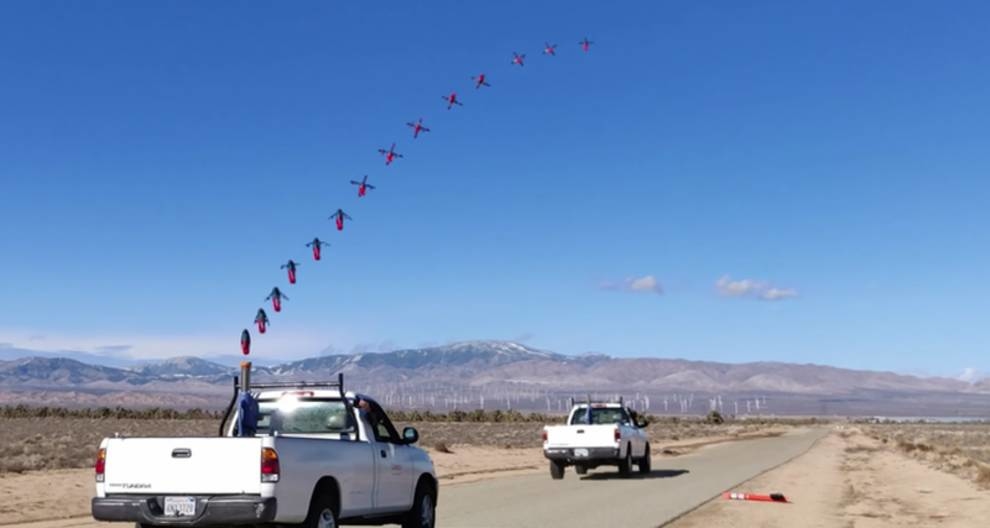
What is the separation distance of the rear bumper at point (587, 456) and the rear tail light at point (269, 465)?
63.0 feet

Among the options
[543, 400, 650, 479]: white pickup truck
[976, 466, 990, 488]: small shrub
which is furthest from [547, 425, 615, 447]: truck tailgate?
[976, 466, 990, 488]: small shrub

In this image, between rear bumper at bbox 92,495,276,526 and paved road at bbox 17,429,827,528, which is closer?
rear bumper at bbox 92,495,276,526

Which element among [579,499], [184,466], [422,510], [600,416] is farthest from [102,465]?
[600,416]

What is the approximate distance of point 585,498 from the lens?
2417 cm

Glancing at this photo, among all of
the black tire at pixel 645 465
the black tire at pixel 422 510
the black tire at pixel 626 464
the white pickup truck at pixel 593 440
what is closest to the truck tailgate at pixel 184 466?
the black tire at pixel 422 510

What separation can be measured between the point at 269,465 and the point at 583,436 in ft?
64.3

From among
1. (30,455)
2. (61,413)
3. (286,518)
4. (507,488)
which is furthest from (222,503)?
(61,413)

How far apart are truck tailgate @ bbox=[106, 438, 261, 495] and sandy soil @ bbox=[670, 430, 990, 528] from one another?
8.68 metres

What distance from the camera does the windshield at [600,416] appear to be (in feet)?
106

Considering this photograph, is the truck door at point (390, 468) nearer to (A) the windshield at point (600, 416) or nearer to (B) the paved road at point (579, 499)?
(B) the paved road at point (579, 499)

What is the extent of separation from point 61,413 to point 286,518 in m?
131

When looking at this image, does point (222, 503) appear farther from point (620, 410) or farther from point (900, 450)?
point (900, 450)

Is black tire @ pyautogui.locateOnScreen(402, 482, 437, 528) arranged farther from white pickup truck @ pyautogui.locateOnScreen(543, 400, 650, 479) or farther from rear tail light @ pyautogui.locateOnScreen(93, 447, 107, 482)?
white pickup truck @ pyautogui.locateOnScreen(543, 400, 650, 479)

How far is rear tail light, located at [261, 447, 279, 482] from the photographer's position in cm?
1191
